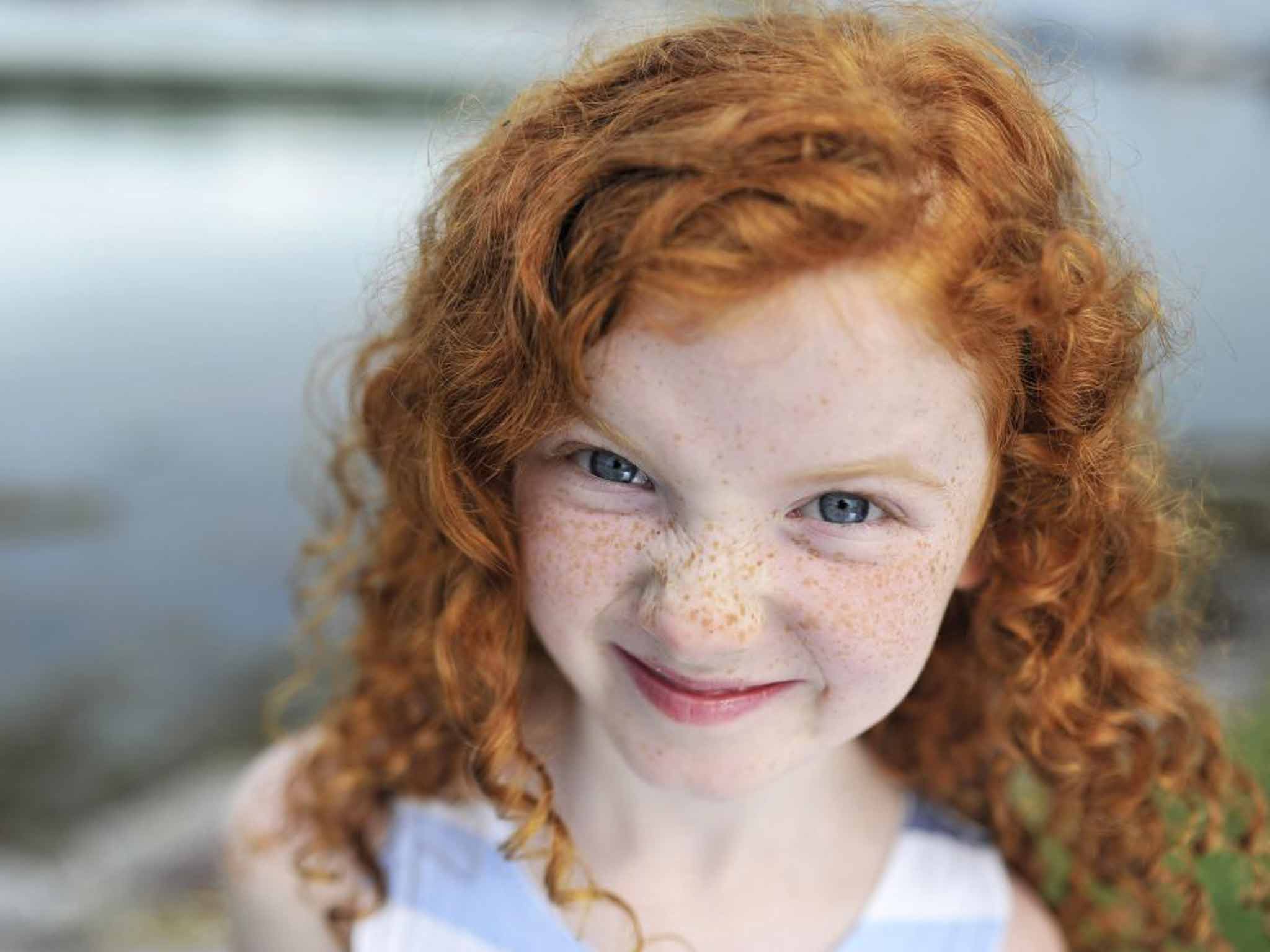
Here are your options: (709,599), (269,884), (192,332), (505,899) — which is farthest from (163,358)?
(709,599)

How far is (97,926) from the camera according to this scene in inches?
110

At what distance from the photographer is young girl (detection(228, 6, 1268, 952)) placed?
36.5 inches

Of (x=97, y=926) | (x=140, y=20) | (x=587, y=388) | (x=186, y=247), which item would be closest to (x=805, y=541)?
(x=587, y=388)

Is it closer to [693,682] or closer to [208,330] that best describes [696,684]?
[693,682]

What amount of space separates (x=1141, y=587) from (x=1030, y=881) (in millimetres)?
352

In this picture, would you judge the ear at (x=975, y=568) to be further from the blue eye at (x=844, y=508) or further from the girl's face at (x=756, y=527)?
the blue eye at (x=844, y=508)

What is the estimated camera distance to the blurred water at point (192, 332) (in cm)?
392

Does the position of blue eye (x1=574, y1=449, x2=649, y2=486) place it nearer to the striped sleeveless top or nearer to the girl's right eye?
the girl's right eye

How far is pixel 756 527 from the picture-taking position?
990 millimetres

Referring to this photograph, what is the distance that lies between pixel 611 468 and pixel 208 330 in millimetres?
4246

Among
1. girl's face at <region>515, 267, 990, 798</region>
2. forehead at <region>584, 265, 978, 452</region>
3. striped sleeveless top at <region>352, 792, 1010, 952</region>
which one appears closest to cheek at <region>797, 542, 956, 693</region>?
girl's face at <region>515, 267, 990, 798</region>

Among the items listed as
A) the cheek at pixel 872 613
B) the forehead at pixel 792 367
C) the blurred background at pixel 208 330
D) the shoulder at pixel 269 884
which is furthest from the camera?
the blurred background at pixel 208 330

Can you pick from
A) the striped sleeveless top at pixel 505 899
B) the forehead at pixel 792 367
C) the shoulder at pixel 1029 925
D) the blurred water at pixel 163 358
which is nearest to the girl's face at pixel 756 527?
the forehead at pixel 792 367

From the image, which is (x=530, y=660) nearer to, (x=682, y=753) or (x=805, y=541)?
(x=682, y=753)
